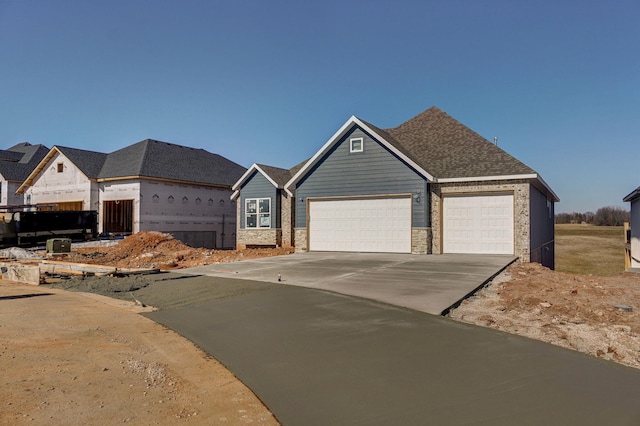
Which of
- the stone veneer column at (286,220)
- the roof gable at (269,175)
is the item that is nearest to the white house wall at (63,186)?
the roof gable at (269,175)

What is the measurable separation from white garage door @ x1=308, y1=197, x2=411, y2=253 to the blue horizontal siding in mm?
455

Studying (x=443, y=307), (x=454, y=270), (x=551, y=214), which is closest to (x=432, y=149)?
(x=454, y=270)

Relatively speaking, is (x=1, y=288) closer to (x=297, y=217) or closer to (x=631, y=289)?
(x=297, y=217)

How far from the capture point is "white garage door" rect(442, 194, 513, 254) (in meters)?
18.0

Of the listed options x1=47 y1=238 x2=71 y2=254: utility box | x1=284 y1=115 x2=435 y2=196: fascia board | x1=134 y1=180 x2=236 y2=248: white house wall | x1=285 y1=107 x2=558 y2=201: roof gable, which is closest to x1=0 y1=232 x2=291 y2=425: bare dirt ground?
x1=284 y1=115 x2=435 y2=196: fascia board

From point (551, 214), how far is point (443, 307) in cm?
2531

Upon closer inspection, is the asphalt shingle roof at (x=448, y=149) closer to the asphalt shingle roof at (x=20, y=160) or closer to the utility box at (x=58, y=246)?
the utility box at (x=58, y=246)

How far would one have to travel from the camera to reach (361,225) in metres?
20.6

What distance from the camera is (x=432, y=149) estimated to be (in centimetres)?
2195

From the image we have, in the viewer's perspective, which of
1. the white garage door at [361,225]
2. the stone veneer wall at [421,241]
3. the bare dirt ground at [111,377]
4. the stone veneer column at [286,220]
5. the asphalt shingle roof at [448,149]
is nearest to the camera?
the bare dirt ground at [111,377]

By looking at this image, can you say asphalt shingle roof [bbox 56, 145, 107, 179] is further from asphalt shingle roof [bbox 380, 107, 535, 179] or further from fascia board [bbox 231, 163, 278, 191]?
asphalt shingle roof [bbox 380, 107, 535, 179]

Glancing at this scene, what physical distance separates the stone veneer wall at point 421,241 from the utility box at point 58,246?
18991 millimetres

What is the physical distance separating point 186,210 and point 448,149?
2005 centimetres

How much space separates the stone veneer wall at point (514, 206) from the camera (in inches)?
691
